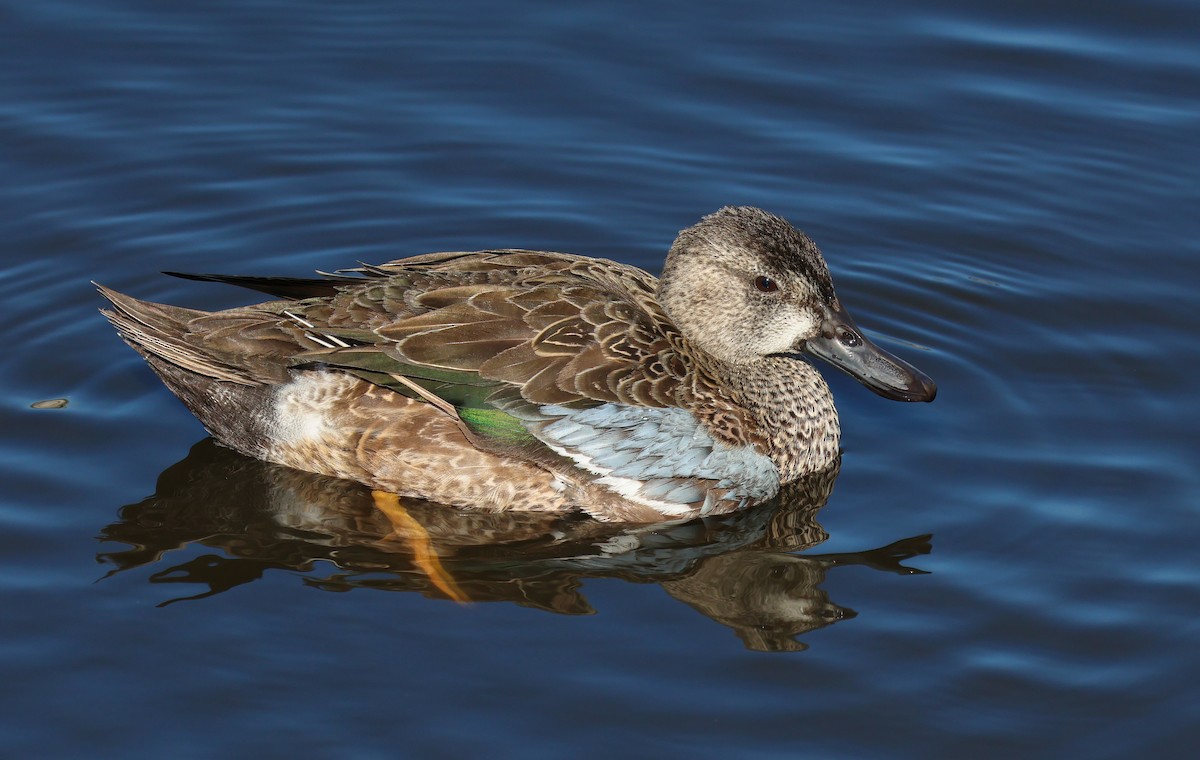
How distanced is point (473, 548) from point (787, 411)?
172cm

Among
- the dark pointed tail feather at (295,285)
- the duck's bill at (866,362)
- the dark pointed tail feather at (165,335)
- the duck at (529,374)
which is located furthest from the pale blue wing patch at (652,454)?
the dark pointed tail feather at (165,335)

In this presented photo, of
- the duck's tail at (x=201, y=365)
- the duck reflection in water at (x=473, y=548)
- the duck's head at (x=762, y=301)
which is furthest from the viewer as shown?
the duck's head at (x=762, y=301)

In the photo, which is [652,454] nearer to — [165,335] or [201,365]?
[201,365]

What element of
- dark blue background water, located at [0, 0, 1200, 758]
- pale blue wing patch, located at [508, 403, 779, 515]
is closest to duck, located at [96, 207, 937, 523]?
pale blue wing patch, located at [508, 403, 779, 515]

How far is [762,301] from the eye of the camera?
25.9 feet

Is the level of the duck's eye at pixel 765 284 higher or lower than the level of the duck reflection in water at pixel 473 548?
higher

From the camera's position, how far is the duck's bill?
8.01 m

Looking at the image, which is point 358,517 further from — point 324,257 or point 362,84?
point 362,84

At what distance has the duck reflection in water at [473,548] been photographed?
7.01 metres

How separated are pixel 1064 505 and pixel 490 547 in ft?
8.88

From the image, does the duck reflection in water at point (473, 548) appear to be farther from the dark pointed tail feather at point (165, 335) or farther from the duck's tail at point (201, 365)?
the dark pointed tail feather at point (165, 335)

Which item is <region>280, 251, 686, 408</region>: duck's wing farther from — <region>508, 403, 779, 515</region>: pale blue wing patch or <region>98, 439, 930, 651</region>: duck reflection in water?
<region>98, 439, 930, 651</region>: duck reflection in water

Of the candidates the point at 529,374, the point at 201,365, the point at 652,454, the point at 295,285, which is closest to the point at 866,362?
the point at 652,454

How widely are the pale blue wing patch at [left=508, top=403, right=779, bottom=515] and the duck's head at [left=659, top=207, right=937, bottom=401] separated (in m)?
0.62
